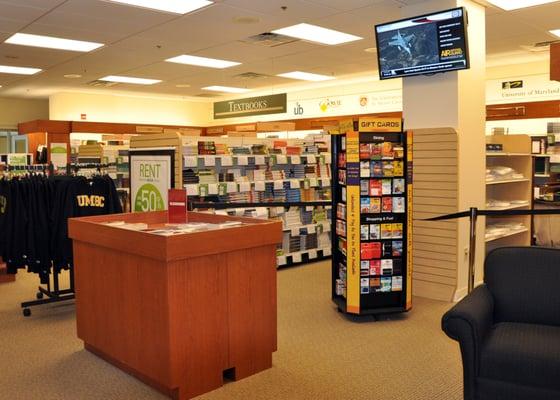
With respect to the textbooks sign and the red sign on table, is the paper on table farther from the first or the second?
the red sign on table

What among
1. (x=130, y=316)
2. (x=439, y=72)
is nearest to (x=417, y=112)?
(x=439, y=72)

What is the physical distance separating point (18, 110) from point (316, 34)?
37.4 ft

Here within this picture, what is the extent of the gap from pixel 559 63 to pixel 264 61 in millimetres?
6258

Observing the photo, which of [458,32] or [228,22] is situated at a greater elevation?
[228,22]

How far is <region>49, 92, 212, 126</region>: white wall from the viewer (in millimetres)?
14305

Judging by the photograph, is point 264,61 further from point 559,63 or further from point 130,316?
point 130,316

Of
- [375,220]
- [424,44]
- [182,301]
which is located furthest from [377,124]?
[182,301]

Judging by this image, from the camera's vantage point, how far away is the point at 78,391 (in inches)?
143

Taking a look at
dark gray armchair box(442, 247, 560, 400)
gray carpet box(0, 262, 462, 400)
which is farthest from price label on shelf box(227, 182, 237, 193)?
dark gray armchair box(442, 247, 560, 400)

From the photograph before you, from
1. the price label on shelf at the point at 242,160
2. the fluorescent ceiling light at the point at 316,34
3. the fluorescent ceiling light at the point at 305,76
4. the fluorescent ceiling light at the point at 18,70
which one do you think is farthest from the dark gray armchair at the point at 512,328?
the fluorescent ceiling light at the point at 18,70

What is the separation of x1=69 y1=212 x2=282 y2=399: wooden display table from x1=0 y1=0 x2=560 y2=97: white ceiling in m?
3.61

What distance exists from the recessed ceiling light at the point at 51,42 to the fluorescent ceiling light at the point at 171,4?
95.2 inches

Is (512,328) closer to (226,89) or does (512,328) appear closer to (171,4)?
(171,4)

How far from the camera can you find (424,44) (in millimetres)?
5836
